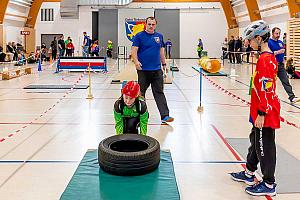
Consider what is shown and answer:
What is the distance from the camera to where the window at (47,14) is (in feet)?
112

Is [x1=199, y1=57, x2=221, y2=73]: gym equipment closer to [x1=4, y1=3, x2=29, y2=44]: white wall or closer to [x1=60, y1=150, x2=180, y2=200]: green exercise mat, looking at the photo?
[x1=60, y1=150, x2=180, y2=200]: green exercise mat

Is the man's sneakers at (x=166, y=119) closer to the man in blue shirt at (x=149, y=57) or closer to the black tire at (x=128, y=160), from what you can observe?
the man in blue shirt at (x=149, y=57)

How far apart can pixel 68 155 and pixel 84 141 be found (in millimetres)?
757

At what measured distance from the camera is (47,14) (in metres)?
34.2

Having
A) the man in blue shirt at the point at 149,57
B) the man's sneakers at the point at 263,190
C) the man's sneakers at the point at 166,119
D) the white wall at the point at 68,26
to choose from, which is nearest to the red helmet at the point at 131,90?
the man's sneakers at the point at 263,190

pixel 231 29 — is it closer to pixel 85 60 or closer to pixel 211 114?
pixel 85 60

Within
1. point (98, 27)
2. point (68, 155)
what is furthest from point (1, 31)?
point (68, 155)

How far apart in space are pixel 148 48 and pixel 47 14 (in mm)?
29722

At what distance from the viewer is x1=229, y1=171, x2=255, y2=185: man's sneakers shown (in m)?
3.98

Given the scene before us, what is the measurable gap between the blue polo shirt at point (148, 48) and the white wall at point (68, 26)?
28021mm

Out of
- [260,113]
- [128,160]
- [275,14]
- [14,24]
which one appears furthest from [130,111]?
[14,24]

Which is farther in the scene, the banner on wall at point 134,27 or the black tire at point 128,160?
the banner on wall at point 134,27

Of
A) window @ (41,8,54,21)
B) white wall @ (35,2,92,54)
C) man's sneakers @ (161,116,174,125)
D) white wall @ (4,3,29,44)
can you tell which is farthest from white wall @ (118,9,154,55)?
man's sneakers @ (161,116,174,125)

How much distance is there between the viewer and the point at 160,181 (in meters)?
3.74
